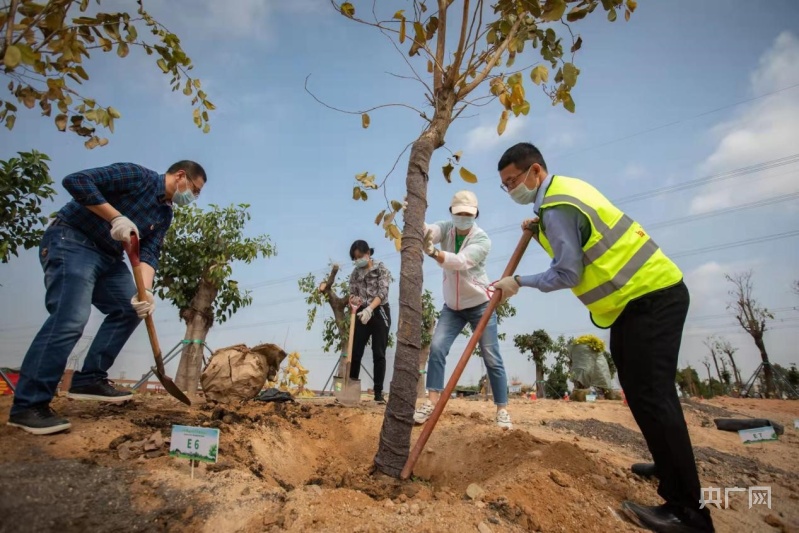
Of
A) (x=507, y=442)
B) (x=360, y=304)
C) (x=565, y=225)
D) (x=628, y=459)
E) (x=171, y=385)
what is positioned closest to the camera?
(x=565, y=225)

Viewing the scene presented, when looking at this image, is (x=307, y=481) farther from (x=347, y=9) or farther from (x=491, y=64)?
(x=347, y=9)

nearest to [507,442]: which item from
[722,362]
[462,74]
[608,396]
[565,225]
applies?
[565,225]

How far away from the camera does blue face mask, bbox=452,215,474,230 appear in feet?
12.0

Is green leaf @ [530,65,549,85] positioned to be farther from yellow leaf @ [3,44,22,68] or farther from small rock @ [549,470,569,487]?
yellow leaf @ [3,44,22,68]

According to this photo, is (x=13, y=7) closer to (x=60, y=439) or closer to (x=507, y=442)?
(x=60, y=439)

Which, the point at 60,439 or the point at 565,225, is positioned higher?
the point at 565,225

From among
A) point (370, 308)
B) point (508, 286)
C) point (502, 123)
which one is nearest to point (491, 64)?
point (502, 123)

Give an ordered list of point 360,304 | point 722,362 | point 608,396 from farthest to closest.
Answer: point 722,362
point 608,396
point 360,304

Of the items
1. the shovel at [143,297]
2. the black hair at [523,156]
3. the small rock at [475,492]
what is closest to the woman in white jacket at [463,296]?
the black hair at [523,156]

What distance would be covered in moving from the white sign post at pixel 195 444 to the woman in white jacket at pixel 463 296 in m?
1.85

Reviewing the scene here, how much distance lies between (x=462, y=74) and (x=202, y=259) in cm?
→ 736

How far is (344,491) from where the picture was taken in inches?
73.6

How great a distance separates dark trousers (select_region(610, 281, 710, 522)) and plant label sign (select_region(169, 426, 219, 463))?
2.00 metres

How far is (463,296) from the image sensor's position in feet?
11.9
